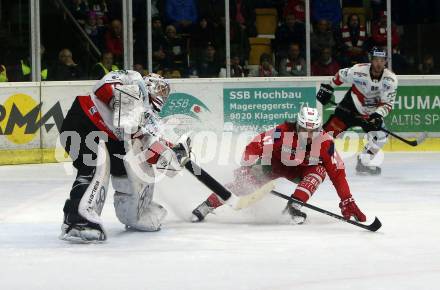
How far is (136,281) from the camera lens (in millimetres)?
4887

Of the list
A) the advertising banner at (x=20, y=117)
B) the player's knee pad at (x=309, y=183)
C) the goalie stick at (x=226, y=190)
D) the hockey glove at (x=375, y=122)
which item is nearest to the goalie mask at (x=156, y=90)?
the goalie stick at (x=226, y=190)

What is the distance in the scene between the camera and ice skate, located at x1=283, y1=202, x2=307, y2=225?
6.76m

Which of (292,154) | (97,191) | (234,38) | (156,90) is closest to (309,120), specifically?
(292,154)

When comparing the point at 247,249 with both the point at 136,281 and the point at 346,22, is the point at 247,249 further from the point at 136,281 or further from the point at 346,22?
the point at 346,22

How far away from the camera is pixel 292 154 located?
23.1 feet

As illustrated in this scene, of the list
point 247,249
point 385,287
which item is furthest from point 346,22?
point 385,287

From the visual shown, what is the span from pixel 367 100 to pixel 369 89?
0.14 metres

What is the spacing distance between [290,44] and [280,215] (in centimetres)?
563

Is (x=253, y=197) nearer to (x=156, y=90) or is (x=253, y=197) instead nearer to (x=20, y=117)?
(x=156, y=90)

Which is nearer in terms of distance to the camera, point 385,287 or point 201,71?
point 385,287

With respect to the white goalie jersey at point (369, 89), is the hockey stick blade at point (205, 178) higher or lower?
lower

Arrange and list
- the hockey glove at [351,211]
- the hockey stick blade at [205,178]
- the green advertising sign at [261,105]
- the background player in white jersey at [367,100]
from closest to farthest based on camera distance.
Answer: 1. the hockey stick blade at [205,178]
2. the hockey glove at [351,211]
3. the background player in white jersey at [367,100]
4. the green advertising sign at [261,105]

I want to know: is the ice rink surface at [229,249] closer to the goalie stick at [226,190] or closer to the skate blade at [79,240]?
the skate blade at [79,240]

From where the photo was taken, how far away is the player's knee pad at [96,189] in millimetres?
5957
